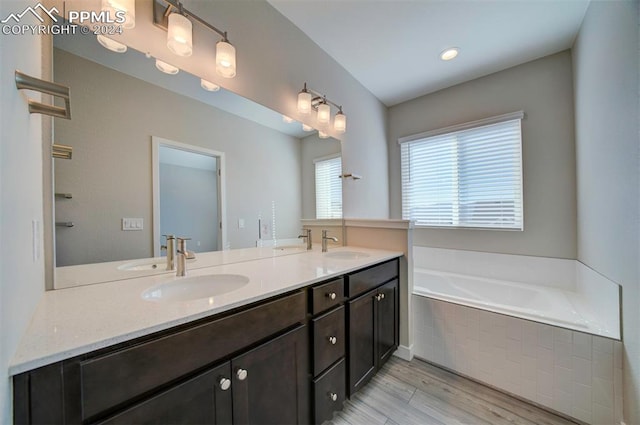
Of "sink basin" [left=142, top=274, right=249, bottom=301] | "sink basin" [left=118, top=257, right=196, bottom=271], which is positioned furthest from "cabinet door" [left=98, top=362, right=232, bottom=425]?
"sink basin" [left=118, top=257, right=196, bottom=271]

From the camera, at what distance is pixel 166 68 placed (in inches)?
46.9

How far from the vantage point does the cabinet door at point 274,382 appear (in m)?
0.83

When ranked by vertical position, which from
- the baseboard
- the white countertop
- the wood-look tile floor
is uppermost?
the white countertop

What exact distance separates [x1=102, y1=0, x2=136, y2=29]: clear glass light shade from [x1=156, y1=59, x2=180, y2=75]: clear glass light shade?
156 mm

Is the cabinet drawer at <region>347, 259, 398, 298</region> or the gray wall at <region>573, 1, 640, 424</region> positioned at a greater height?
the gray wall at <region>573, 1, 640, 424</region>

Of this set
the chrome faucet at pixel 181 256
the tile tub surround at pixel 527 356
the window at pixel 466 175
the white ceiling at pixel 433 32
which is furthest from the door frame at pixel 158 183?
the window at pixel 466 175

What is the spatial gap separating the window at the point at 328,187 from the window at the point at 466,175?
118cm

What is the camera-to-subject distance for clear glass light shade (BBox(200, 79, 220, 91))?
4.35 ft

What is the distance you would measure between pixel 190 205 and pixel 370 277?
45.8 inches

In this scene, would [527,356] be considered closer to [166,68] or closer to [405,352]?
[405,352]

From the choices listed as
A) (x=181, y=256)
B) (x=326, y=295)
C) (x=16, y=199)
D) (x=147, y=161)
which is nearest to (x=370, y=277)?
(x=326, y=295)

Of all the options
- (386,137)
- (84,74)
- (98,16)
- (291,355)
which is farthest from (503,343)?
(98,16)

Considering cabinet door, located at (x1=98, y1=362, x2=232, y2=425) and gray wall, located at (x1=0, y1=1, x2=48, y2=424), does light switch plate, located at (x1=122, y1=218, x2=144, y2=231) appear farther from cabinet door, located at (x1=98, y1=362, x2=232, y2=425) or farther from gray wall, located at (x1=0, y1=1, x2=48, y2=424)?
cabinet door, located at (x1=98, y1=362, x2=232, y2=425)

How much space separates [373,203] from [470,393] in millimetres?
1830
